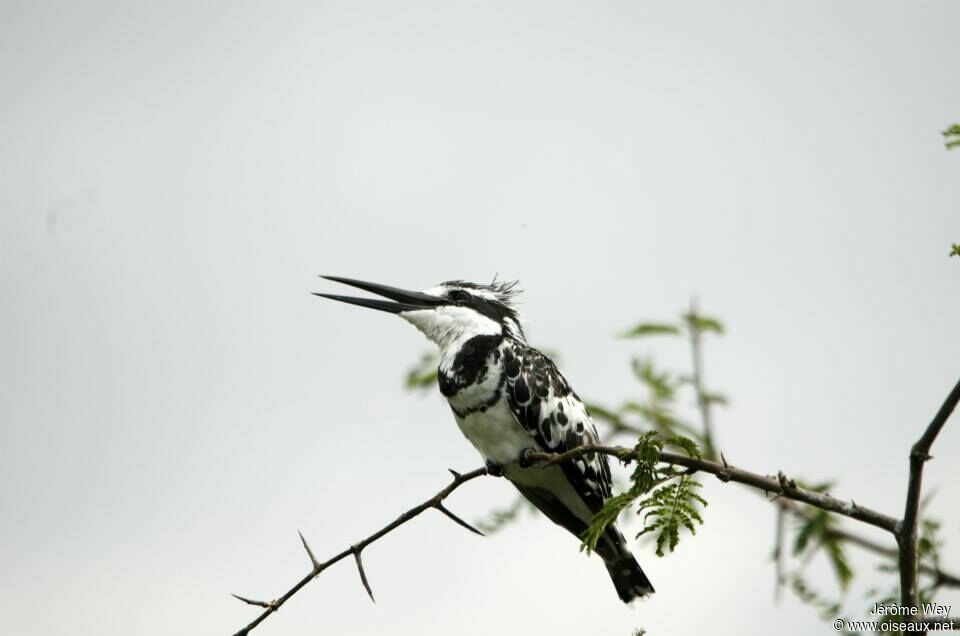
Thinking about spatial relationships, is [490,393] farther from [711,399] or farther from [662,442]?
[662,442]

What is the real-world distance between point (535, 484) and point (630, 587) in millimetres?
783

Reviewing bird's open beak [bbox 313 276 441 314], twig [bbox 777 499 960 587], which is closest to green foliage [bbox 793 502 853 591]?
twig [bbox 777 499 960 587]

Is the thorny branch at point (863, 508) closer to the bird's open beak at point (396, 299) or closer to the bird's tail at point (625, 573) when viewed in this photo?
the bird's tail at point (625, 573)

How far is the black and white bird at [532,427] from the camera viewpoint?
18.6 feet

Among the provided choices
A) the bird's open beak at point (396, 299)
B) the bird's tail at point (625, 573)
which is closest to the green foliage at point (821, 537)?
the bird's tail at point (625, 573)

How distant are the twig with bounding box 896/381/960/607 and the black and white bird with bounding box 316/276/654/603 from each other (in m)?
2.85

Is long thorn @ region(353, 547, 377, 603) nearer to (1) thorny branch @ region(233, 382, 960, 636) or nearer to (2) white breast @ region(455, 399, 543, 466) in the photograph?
(1) thorny branch @ region(233, 382, 960, 636)

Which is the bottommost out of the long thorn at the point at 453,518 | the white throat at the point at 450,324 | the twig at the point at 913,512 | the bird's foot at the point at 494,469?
the twig at the point at 913,512

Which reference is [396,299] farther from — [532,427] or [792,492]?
[792,492]

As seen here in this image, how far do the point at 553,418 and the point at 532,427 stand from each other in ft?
0.45

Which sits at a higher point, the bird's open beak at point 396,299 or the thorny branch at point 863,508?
the bird's open beak at point 396,299

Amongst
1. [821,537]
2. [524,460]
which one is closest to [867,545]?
[821,537]

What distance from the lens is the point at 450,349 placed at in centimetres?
618

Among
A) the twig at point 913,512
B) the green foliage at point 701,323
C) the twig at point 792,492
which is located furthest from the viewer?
the green foliage at point 701,323
